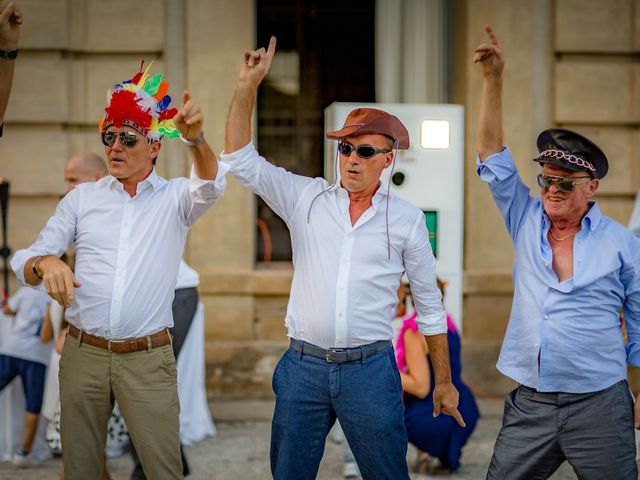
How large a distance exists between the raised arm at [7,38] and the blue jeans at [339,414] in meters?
1.53

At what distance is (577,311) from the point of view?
352 cm

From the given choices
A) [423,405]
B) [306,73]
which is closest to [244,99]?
[423,405]

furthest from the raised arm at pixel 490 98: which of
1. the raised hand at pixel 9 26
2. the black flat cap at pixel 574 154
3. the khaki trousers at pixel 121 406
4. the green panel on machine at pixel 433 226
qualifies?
the green panel on machine at pixel 433 226

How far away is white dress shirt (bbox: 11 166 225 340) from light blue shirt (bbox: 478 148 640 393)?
130 centimetres

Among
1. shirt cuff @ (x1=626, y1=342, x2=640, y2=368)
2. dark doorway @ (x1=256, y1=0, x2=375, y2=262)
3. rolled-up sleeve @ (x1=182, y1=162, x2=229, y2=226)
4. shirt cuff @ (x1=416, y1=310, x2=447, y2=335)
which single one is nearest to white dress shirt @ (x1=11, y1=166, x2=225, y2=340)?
rolled-up sleeve @ (x1=182, y1=162, x2=229, y2=226)

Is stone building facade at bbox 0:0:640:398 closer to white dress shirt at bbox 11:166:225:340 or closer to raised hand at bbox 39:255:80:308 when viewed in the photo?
white dress shirt at bbox 11:166:225:340

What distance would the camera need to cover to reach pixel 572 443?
350 cm

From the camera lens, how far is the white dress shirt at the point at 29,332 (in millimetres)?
5535

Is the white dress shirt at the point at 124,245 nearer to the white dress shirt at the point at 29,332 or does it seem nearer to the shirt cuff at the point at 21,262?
the shirt cuff at the point at 21,262

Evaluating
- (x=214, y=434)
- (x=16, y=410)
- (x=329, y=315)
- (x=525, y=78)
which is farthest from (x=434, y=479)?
(x=525, y=78)

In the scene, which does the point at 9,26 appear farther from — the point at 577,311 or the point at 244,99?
the point at 577,311

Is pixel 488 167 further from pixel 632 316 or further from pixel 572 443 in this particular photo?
pixel 572 443

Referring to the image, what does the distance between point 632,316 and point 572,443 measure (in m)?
0.57

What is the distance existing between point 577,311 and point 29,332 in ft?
11.5
